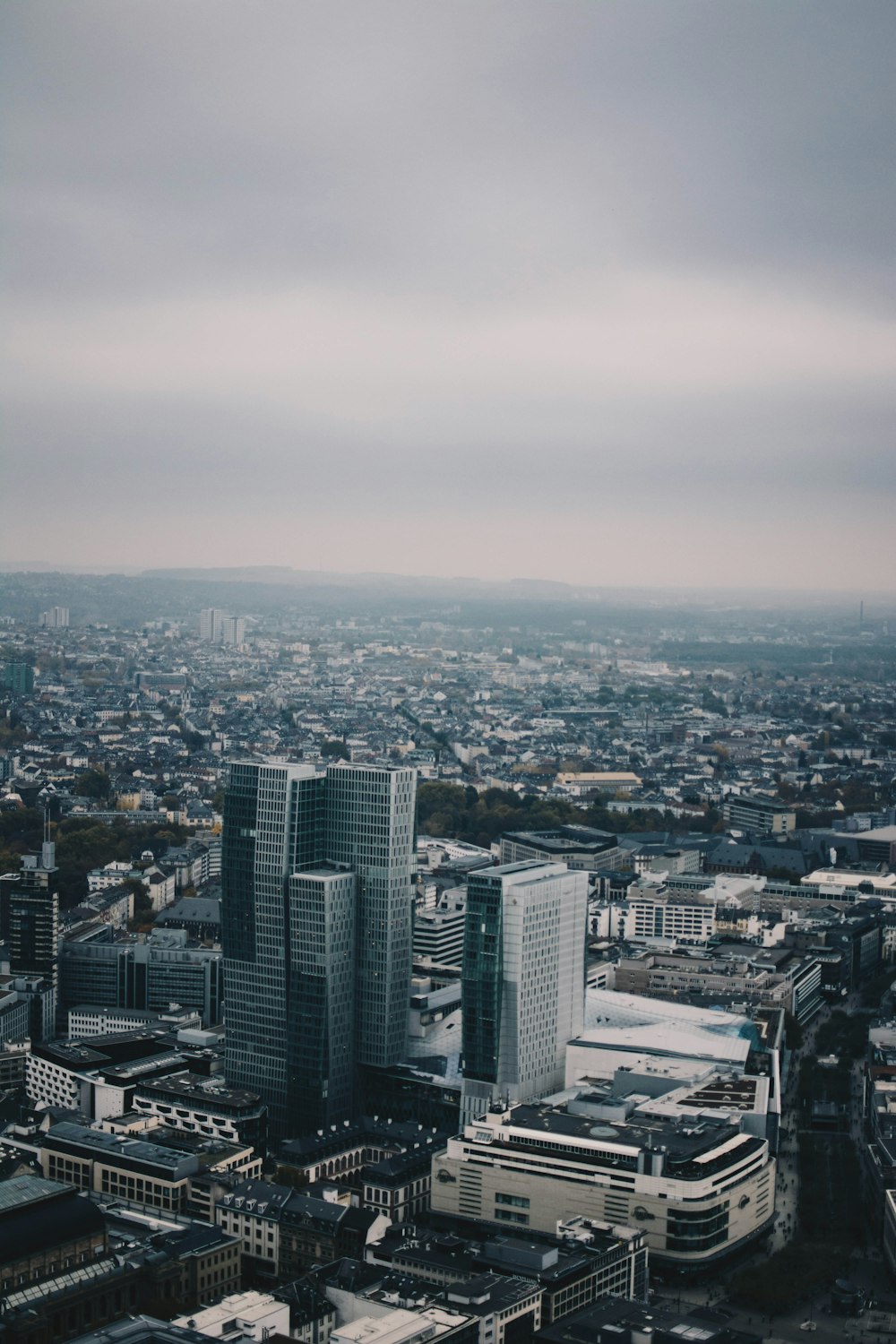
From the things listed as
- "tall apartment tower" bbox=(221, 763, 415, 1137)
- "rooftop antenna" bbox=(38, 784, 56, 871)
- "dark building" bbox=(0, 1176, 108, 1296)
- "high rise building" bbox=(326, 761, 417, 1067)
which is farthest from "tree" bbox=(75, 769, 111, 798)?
"dark building" bbox=(0, 1176, 108, 1296)

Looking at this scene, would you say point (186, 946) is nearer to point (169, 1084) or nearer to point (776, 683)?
point (169, 1084)

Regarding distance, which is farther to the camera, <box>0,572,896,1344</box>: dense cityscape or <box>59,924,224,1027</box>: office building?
<box>59,924,224,1027</box>: office building

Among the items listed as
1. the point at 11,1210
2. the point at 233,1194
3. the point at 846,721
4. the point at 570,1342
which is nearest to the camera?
the point at 570,1342

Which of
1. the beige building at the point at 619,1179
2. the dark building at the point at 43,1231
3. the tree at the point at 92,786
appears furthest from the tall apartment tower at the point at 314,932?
the tree at the point at 92,786

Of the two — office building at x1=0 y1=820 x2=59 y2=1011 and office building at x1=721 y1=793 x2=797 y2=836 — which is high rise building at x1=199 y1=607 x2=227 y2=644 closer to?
office building at x1=721 y1=793 x2=797 y2=836

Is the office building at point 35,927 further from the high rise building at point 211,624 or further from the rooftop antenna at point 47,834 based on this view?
the high rise building at point 211,624

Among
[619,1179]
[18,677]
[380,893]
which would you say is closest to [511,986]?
[380,893]

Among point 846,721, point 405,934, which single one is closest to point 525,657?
point 846,721
